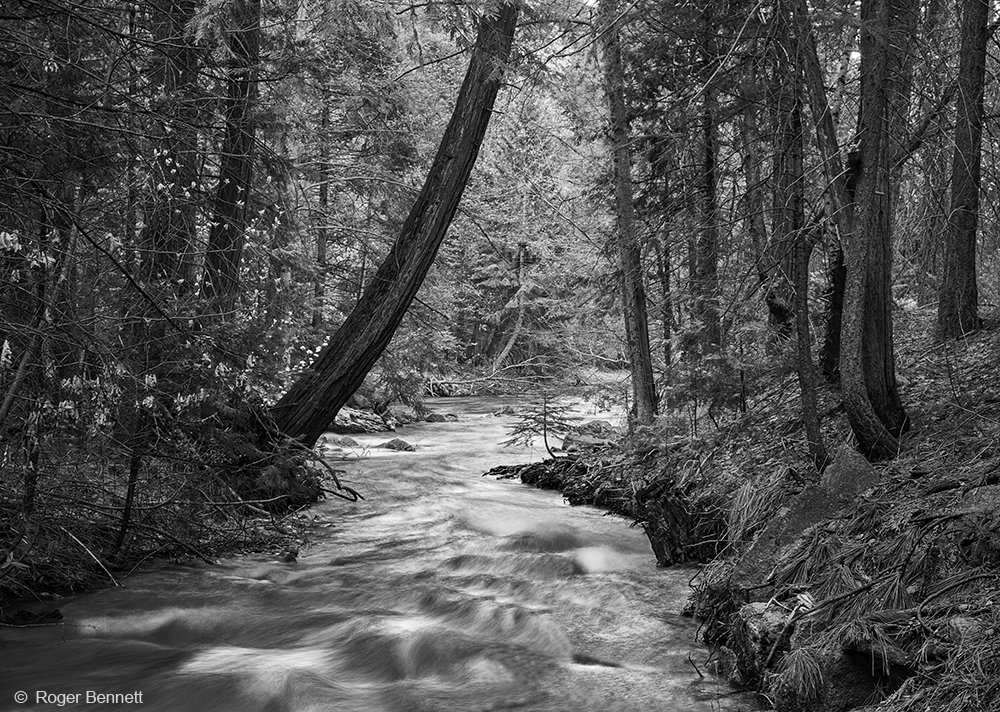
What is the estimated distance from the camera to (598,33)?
17.5 ft

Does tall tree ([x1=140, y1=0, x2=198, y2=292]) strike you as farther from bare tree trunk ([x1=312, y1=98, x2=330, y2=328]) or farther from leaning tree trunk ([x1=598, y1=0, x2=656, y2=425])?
leaning tree trunk ([x1=598, y1=0, x2=656, y2=425])

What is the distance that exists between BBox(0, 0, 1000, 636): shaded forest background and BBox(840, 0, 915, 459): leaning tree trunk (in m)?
0.02

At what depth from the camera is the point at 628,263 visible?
40.1 ft

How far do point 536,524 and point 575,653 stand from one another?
3.77 m

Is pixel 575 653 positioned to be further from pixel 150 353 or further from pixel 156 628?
pixel 150 353

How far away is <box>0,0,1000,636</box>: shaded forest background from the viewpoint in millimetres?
5613

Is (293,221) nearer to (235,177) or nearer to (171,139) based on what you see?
(235,177)

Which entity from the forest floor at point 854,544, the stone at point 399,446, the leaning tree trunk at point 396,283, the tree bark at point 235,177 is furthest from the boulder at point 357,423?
the forest floor at point 854,544

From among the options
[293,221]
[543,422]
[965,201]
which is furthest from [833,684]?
[543,422]

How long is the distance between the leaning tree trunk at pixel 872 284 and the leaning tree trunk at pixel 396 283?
4.14m

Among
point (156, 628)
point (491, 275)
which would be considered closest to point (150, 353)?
point (156, 628)

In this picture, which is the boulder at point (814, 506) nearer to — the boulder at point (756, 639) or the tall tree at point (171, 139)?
the boulder at point (756, 639)

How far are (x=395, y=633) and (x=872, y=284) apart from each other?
15.1 ft

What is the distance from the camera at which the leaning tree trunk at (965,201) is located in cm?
738
